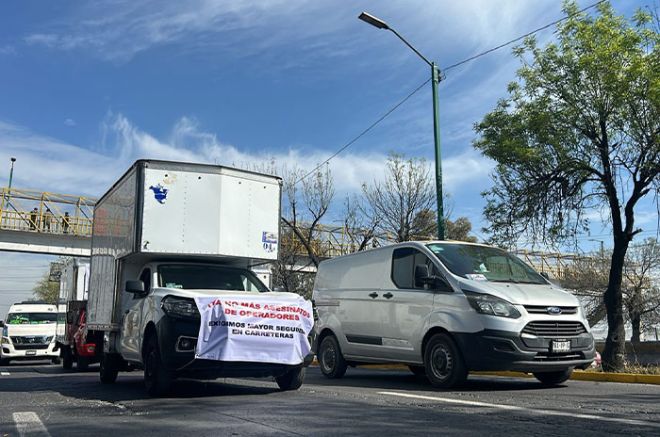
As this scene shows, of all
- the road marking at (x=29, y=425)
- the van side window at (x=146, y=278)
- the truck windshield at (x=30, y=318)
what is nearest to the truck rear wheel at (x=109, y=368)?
the van side window at (x=146, y=278)

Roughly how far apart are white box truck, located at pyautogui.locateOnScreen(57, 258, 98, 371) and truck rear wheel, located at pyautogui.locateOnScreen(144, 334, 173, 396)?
5.71 meters

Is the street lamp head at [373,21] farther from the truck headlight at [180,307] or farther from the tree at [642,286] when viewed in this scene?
the tree at [642,286]

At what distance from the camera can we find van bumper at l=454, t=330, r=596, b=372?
8367mm

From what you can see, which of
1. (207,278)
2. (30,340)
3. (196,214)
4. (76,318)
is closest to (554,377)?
(207,278)

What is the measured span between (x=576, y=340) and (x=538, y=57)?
8.11 m

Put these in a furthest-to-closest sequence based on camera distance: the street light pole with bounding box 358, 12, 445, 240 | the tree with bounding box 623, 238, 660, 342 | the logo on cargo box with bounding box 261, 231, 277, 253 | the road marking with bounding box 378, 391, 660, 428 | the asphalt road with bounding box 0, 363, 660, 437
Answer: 1. the tree with bounding box 623, 238, 660, 342
2. the street light pole with bounding box 358, 12, 445, 240
3. the logo on cargo box with bounding box 261, 231, 277, 253
4. the road marking with bounding box 378, 391, 660, 428
5. the asphalt road with bounding box 0, 363, 660, 437

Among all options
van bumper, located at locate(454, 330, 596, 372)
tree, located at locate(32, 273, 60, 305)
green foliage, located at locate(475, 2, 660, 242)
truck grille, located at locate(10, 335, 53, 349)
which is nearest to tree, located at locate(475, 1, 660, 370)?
green foliage, located at locate(475, 2, 660, 242)

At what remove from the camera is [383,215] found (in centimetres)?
2828

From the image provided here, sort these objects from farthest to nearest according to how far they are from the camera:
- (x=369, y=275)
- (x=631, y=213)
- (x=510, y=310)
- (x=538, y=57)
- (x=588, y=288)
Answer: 1. (x=588, y=288)
2. (x=538, y=57)
3. (x=631, y=213)
4. (x=369, y=275)
5. (x=510, y=310)

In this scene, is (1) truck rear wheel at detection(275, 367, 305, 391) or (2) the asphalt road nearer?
(2) the asphalt road

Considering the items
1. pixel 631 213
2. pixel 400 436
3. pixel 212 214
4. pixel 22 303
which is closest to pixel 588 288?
pixel 631 213

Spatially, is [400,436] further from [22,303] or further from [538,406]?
[22,303]

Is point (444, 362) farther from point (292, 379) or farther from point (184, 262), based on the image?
point (184, 262)

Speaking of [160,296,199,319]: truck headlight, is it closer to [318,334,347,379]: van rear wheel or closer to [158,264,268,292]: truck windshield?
[158,264,268,292]: truck windshield
